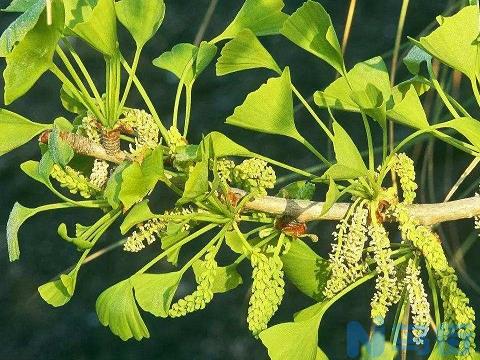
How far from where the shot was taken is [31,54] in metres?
0.34

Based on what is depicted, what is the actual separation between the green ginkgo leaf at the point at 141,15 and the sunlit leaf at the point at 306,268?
0.43 feet

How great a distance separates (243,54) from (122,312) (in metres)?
0.14

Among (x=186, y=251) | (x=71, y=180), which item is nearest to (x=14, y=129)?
(x=71, y=180)

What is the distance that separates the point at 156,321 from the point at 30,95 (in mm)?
301

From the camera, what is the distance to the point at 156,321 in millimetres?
A: 881

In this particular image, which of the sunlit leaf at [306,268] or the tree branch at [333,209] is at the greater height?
the tree branch at [333,209]

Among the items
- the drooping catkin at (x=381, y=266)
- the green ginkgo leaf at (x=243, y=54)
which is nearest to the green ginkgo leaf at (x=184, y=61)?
the green ginkgo leaf at (x=243, y=54)

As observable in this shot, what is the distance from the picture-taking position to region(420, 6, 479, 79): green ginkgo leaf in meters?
0.35

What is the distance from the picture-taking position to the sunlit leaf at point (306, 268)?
0.44 m

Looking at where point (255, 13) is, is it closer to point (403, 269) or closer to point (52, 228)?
point (403, 269)

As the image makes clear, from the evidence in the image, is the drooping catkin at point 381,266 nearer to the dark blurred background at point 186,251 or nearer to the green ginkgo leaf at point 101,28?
the green ginkgo leaf at point 101,28

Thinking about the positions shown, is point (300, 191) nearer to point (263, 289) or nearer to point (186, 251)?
point (263, 289)

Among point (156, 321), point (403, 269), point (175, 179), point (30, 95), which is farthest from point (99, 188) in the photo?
point (30, 95)

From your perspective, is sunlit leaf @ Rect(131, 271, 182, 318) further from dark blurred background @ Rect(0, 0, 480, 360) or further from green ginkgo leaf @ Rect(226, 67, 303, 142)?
dark blurred background @ Rect(0, 0, 480, 360)
